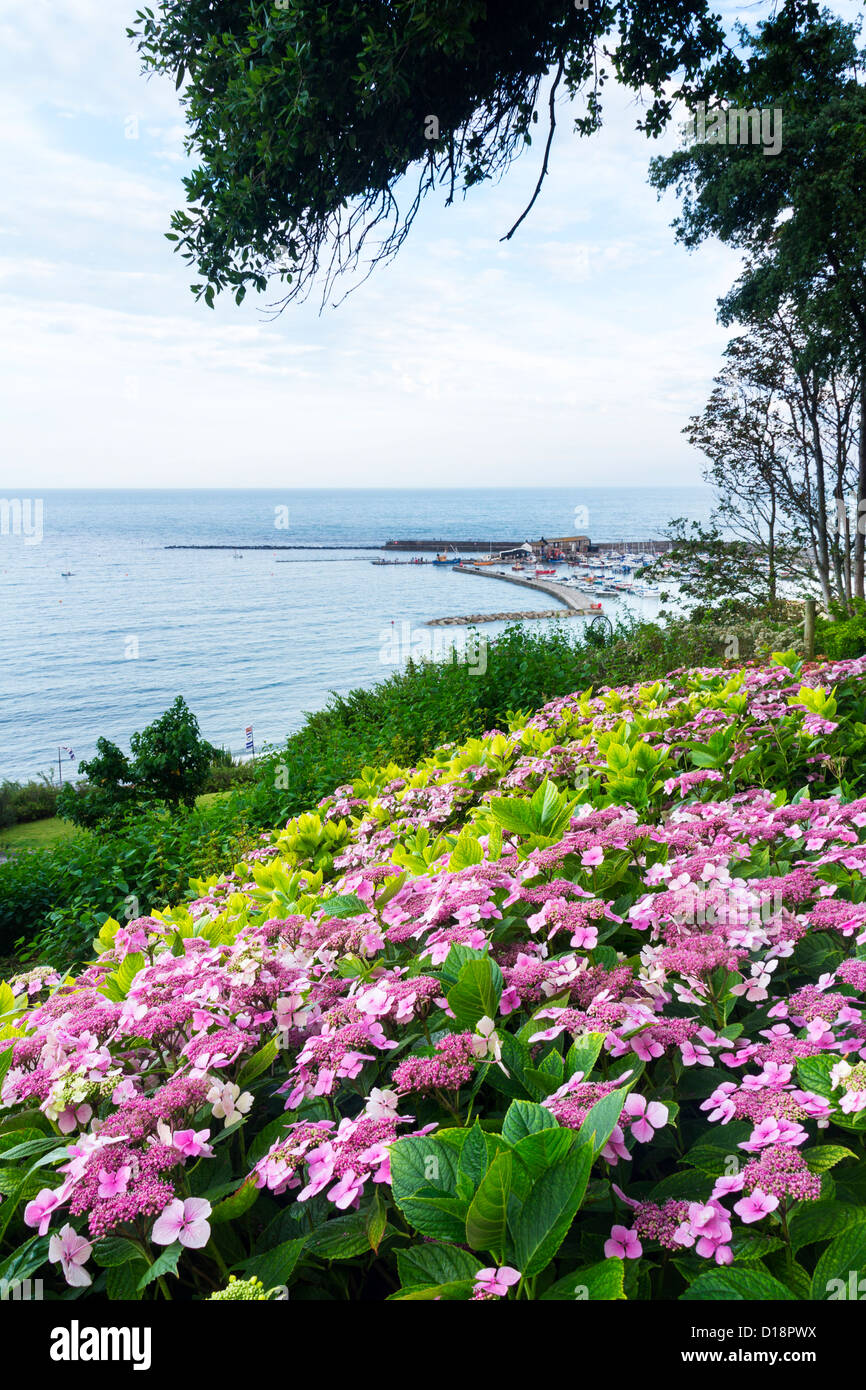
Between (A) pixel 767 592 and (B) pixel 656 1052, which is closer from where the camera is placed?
(B) pixel 656 1052

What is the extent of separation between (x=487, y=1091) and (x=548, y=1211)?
44cm

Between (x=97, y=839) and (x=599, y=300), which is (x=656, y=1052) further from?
(x=599, y=300)

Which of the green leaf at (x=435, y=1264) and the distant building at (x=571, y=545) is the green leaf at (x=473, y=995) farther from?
the distant building at (x=571, y=545)

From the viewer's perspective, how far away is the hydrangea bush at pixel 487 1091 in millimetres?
781

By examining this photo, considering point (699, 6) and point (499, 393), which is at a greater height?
point (499, 393)

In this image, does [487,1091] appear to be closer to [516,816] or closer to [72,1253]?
[72,1253]

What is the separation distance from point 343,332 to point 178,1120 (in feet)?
279

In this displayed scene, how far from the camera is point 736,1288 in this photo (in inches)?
28.6

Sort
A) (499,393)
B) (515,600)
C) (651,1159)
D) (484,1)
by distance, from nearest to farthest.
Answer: (651,1159)
(484,1)
(515,600)
(499,393)

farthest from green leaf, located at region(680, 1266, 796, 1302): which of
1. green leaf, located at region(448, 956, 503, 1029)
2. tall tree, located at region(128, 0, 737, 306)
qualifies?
tall tree, located at region(128, 0, 737, 306)

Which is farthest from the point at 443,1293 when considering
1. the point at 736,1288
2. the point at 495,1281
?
the point at 736,1288

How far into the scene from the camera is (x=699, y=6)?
425 centimetres

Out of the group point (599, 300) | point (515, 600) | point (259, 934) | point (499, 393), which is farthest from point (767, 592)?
point (499, 393)

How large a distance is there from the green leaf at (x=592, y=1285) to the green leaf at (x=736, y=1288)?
3.5 inches
